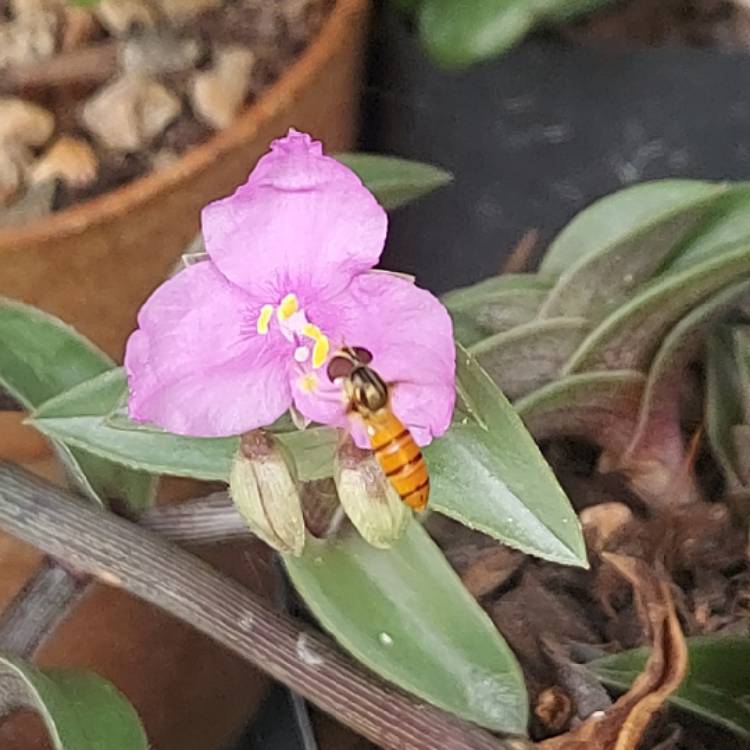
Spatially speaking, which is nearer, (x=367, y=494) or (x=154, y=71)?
(x=367, y=494)

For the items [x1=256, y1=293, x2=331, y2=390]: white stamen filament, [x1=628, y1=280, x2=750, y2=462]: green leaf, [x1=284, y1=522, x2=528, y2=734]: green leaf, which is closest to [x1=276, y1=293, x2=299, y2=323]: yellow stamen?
[x1=256, y1=293, x2=331, y2=390]: white stamen filament

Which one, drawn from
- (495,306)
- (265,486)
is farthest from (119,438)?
(495,306)

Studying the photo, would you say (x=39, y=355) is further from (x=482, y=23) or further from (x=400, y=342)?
(x=482, y=23)

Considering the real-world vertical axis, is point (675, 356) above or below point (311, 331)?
below

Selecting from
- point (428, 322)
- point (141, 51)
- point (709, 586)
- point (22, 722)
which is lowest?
point (22, 722)

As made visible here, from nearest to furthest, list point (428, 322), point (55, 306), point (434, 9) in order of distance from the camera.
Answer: point (428, 322) < point (55, 306) < point (434, 9)

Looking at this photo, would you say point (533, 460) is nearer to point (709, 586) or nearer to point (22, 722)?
point (709, 586)

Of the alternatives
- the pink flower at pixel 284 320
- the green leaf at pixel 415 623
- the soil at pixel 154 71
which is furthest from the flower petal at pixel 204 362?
the soil at pixel 154 71

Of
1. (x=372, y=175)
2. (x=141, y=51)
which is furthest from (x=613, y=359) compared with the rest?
(x=141, y=51)
